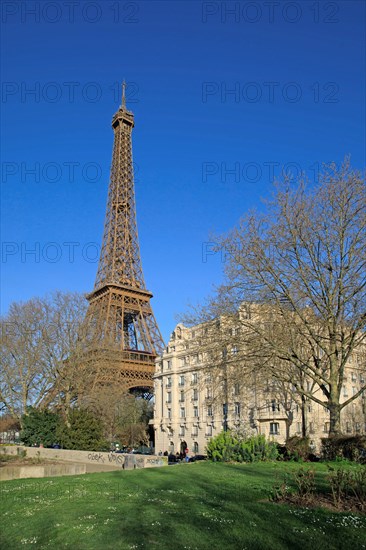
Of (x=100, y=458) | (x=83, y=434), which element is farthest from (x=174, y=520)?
(x=83, y=434)

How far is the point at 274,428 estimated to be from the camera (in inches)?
2026

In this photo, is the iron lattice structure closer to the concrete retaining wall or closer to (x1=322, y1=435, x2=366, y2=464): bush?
the concrete retaining wall

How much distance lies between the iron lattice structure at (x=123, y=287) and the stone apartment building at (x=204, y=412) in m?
3.53

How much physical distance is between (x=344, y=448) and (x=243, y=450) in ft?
13.0

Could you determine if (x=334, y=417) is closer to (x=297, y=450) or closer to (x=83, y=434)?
(x=297, y=450)

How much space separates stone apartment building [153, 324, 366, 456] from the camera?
5059cm

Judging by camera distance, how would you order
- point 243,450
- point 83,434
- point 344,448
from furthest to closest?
point 83,434, point 243,450, point 344,448

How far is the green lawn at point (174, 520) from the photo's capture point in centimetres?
752

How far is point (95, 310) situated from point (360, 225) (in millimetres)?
48532

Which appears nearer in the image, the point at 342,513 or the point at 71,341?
the point at 342,513

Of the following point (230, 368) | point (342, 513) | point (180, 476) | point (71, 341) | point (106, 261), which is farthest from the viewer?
point (106, 261)

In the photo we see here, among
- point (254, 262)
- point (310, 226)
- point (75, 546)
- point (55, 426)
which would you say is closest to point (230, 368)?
point (254, 262)

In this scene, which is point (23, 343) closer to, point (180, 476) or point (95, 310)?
point (95, 310)

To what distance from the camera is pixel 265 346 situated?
20672 mm
